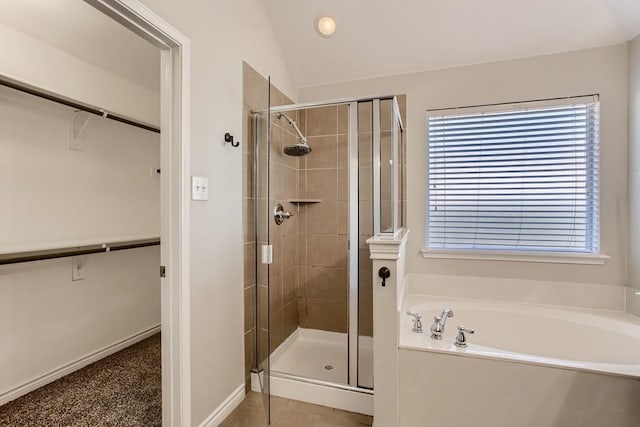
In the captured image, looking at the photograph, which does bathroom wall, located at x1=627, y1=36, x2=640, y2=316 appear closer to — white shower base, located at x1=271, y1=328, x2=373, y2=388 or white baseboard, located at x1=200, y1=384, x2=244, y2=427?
white shower base, located at x1=271, y1=328, x2=373, y2=388

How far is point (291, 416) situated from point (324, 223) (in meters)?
1.30

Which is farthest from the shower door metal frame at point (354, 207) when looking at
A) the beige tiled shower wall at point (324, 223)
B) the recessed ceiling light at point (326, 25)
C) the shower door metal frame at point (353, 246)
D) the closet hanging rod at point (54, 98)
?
the closet hanging rod at point (54, 98)

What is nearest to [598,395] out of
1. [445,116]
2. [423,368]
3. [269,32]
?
[423,368]

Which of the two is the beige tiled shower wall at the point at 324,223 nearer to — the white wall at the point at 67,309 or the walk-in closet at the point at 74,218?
the walk-in closet at the point at 74,218

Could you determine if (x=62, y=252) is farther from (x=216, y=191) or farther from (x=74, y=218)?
(x=216, y=191)

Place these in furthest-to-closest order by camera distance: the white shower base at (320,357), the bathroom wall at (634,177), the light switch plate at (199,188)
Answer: the bathroom wall at (634,177) < the white shower base at (320,357) < the light switch plate at (199,188)

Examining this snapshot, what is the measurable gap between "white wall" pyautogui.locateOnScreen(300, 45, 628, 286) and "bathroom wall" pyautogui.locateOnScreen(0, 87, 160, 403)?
1904 mm

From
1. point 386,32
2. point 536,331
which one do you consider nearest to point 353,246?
point 536,331

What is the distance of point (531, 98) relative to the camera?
224cm

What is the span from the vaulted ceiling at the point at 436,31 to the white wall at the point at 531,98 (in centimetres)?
8

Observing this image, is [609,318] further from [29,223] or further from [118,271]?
[29,223]

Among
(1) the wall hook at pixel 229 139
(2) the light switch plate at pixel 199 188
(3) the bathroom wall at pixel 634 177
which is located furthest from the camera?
(3) the bathroom wall at pixel 634 177

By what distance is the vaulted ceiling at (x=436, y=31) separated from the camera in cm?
198

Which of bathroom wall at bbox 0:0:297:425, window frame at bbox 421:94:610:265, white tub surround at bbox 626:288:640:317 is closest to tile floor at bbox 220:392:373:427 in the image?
bathroom wall at bbox 0:0:297:425
